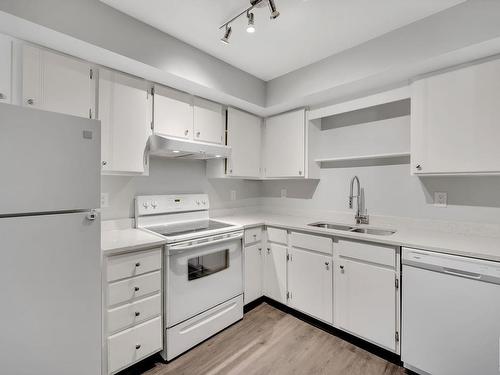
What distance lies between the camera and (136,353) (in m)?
1.63

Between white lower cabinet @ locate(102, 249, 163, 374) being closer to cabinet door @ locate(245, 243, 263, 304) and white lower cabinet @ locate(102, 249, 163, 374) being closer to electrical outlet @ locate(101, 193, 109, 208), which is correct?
electrical outlet @ locate(101, 193, 109, 208)

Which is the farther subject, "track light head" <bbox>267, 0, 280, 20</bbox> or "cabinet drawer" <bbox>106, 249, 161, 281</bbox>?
"cabinet drawer" <bbox>106, 249, 161, 281</bbox>

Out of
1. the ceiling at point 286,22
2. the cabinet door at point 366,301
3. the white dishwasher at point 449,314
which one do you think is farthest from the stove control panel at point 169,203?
the white dishwasher at point 449,314

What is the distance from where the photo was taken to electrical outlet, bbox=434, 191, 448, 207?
2000 millimetres

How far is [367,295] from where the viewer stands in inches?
73.2

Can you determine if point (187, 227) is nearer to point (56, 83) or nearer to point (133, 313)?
point (133, 313)

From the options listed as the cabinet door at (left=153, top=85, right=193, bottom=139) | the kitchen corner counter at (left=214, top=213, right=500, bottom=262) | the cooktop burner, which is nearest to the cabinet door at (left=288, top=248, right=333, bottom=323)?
the kitchen corner counter at (left=214, top=213, right=500, bottom=262)

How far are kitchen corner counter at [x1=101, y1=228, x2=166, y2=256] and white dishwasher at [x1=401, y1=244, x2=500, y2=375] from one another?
1781mm

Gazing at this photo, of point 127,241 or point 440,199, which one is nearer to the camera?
point 127,241

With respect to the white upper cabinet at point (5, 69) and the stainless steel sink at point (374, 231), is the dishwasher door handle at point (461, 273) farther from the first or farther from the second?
the white upper cabinet at point (5, 69)

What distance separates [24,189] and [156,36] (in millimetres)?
1437

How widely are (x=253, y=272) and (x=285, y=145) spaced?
1.47 metres

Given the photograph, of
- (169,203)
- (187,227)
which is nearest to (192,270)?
(187,227)

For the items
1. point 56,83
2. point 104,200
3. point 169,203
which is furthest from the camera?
point 169,203
